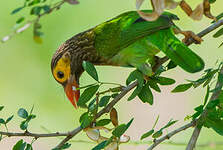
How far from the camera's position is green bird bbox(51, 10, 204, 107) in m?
2.54

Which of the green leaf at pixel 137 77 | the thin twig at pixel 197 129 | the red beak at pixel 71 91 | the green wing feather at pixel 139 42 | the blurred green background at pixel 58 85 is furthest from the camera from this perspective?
the blurred green background at pixel 58 85

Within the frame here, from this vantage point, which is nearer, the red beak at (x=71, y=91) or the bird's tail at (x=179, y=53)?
the bird's tail at (x=179, y=53)

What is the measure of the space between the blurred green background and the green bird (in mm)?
1629

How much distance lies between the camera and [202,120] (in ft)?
6.93

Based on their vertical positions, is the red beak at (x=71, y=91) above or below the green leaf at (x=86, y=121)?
above

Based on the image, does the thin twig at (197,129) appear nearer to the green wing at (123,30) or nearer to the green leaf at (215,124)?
the green leaf at (215,124)

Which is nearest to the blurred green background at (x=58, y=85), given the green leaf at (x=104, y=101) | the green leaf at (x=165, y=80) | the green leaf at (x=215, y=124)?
the green leaf at (x=165, y=80)

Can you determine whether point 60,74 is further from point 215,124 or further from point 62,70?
point 215,124

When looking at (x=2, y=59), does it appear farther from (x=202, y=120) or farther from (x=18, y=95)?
(x=202, y=120)

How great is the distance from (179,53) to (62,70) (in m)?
0.87

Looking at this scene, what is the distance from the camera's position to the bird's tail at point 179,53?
2.41m

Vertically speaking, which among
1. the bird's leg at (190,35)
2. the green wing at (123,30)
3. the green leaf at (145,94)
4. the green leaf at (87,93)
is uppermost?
the green wing at (123,30)

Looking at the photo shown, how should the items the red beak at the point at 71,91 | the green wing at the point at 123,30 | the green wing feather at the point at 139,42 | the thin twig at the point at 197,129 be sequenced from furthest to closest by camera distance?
the red beak at the point at 71,91 < the green wing at the point at 123,30 < the green wing feather at the point at 139,42 < the thin twig at the point at 197,129

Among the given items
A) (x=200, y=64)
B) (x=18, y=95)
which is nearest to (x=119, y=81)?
(x=18, y=95)
